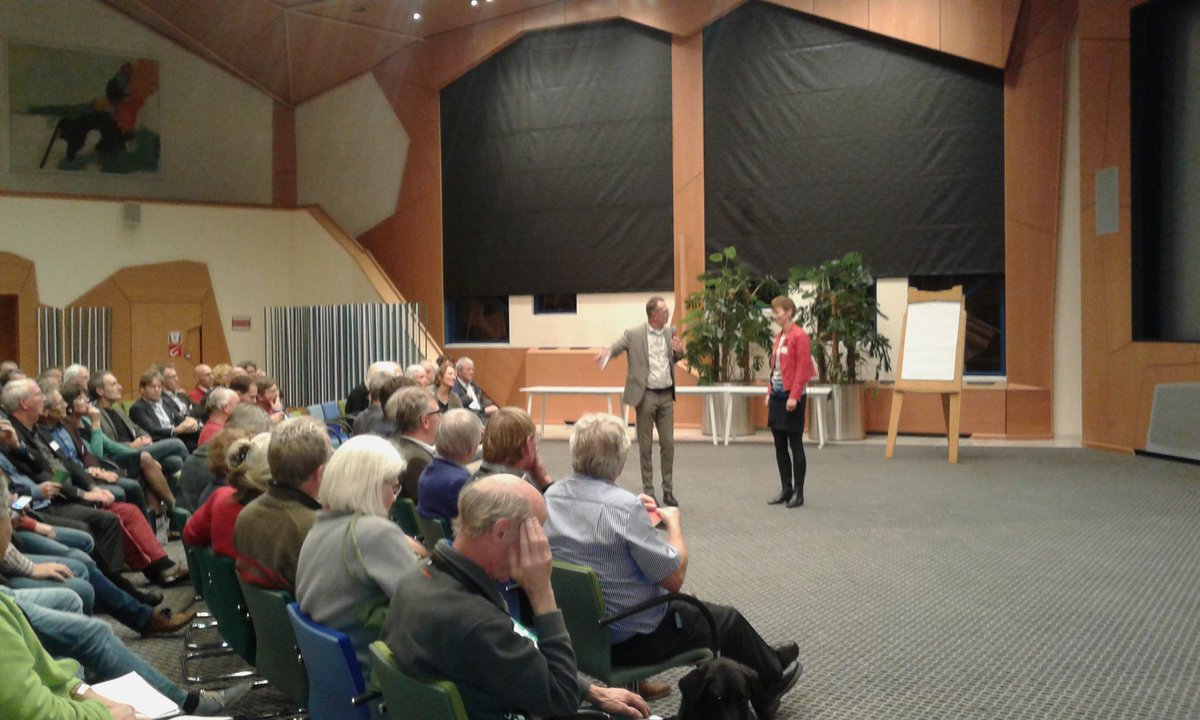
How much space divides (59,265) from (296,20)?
170 inches

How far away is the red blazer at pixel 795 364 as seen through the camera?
23.0 ft

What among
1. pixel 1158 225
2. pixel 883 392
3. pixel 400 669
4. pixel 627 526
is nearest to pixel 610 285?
pixel 883 392

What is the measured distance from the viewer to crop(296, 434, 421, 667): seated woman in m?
2.75

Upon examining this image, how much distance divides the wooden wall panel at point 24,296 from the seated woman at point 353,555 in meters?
11.0

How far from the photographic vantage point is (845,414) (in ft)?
36.2

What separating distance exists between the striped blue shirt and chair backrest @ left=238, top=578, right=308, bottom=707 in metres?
0.81

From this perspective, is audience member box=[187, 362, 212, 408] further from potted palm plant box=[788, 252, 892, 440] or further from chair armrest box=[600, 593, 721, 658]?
chair armrest box=[600, 593, 721, 658]

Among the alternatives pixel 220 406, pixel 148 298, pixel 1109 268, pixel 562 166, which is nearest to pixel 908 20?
pixel 1109 268

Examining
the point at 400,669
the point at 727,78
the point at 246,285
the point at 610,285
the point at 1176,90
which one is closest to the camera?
the point at 400,669

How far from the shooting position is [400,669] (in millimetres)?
2164

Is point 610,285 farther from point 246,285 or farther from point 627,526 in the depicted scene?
point 627,526

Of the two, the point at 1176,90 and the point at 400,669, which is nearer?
the point at 400,669

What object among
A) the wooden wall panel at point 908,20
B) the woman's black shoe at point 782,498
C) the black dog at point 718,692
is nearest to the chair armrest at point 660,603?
the black dog at point 718,692

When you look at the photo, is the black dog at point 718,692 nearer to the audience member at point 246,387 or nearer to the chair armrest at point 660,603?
the chair armrest at point 660,603
